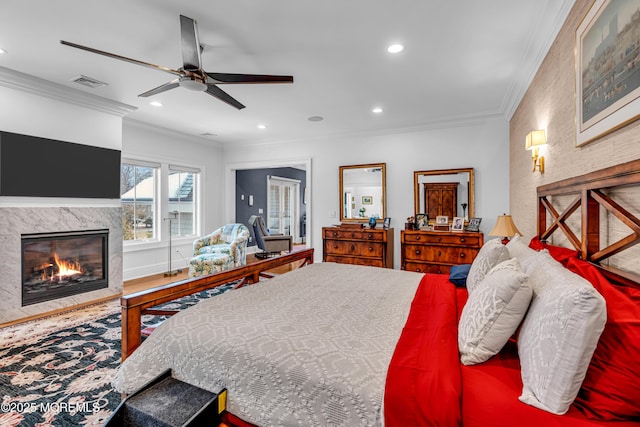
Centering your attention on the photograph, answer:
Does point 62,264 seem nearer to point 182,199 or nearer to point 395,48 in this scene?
point 182,199

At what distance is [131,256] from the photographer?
477cm

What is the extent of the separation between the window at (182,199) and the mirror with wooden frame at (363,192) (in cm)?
290

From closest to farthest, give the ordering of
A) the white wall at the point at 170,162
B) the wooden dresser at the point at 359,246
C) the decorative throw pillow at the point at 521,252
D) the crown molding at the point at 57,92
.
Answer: the decorative throw pillow at the point at 521,252
the crown molding at the point at 57,92
the wooden dresser at the point at 359,246
the white wall at the point at 170,162

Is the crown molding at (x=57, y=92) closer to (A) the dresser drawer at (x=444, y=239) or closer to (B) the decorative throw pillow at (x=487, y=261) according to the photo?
(A) the dresser drawer at (x=444, y=239)

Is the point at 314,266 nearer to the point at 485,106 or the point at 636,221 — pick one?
the point at 636,221

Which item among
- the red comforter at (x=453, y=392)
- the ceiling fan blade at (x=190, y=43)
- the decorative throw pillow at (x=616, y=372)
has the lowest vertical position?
the red comforter at (x=453, y=392)

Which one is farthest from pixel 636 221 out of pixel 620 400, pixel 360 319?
pixel 360 319

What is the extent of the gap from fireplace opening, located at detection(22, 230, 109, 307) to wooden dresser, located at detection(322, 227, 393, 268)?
10.0 ft

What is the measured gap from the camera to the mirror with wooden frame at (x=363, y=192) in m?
4.93

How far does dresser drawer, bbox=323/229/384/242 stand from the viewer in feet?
14.7

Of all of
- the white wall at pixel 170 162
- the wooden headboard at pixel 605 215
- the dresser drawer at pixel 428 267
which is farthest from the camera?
the white wall at pixel 170 162

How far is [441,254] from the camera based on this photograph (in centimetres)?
404

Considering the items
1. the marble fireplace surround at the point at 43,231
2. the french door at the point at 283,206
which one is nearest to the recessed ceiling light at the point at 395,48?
the marble fireplace surround at the point at 43,231

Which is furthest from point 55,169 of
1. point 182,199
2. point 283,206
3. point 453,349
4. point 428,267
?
point 283,206
